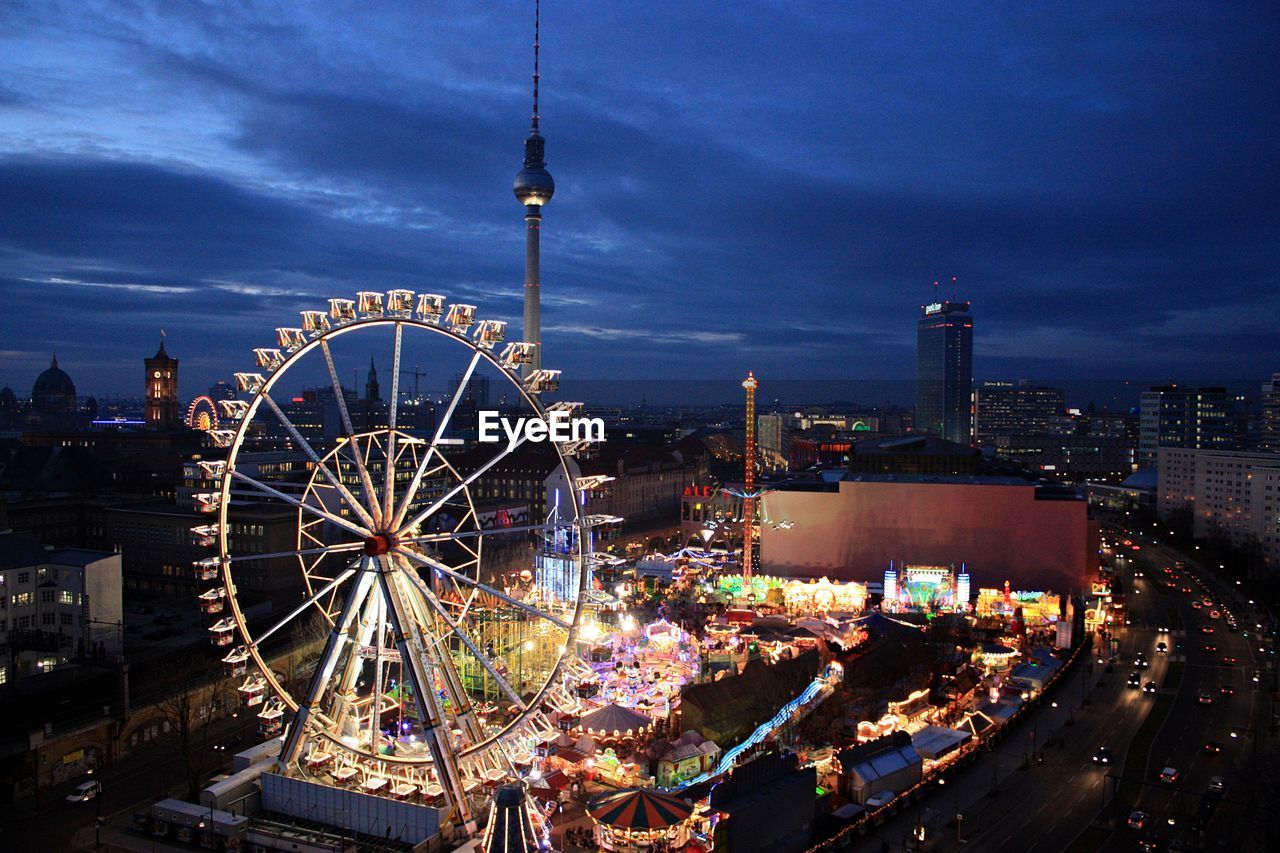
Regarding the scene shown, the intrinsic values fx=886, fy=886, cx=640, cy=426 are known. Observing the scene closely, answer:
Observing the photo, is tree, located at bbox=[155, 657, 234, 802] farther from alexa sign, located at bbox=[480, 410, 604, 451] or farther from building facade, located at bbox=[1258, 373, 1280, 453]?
building facade, located at bbox=[1258, 373, 1280, 453]

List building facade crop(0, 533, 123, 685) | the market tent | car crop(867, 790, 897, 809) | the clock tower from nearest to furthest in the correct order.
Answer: car crop(867, 790, 897, 809) < the market tent < building facade crop(0, 533, 123, 685) < the clock tower

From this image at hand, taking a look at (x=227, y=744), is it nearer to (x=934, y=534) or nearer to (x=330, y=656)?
(x=330, y=656)

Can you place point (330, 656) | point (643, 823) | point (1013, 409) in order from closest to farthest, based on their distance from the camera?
1. point (643, 823)
2. point (330, 656)
3. point (1013, 409)

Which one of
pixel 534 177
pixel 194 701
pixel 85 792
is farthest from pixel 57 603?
pixel 534 177

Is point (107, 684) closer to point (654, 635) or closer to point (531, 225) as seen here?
point (654, 635)

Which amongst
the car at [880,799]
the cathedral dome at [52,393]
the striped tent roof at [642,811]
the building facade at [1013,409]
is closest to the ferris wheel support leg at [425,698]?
the striped tent roof at [642,811]

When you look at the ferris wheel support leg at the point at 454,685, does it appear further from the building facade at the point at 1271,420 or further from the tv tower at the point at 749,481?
the building facade at the point at 1271,420

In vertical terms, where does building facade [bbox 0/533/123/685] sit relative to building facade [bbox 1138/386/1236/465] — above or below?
below

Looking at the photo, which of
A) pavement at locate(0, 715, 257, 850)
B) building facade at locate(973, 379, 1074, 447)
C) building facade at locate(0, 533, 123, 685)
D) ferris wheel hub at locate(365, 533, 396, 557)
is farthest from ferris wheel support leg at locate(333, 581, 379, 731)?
building facade at locate(973, 379, 1074, 447)

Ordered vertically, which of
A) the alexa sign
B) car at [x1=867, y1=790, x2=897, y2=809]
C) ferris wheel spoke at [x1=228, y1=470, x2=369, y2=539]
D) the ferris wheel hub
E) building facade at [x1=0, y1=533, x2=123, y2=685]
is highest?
the alexa sign
